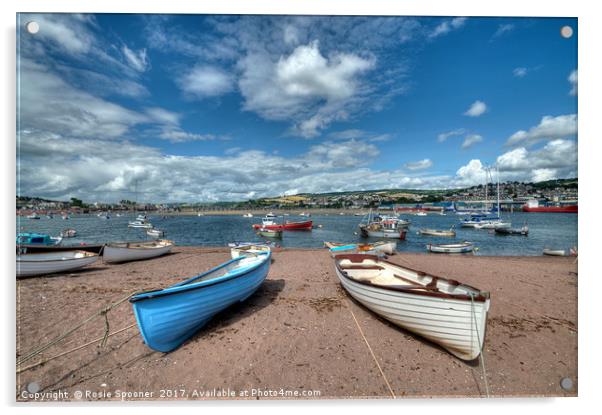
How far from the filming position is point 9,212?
2885 mm

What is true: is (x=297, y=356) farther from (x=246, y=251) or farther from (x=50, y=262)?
(x=50, y=262)

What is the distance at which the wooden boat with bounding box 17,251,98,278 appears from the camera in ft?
22.8

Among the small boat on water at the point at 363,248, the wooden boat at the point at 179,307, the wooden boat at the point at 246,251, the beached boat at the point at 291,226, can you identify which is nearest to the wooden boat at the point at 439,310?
the wooden boat at the point at 179,307

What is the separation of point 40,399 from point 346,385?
360 centimetres

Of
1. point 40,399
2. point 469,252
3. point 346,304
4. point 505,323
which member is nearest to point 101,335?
point 40,399

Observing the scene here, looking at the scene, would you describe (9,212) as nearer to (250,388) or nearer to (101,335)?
(101,335)

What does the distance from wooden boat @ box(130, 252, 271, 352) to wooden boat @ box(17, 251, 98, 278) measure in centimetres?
619

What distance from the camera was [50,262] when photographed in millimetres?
7164

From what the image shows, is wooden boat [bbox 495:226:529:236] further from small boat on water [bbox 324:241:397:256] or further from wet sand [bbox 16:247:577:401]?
wet sand [bbox 16:247:577:401]

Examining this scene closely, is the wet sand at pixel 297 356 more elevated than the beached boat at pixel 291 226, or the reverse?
the wet sand at pixel 297 356

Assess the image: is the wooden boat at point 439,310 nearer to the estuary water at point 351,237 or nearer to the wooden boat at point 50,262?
the estuary water at point 351,237

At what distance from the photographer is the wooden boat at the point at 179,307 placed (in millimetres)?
3045

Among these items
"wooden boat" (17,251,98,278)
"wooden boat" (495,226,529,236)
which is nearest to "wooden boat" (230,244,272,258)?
"wooden boat" (17,251,98,278)

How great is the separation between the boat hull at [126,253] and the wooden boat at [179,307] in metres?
8.00
